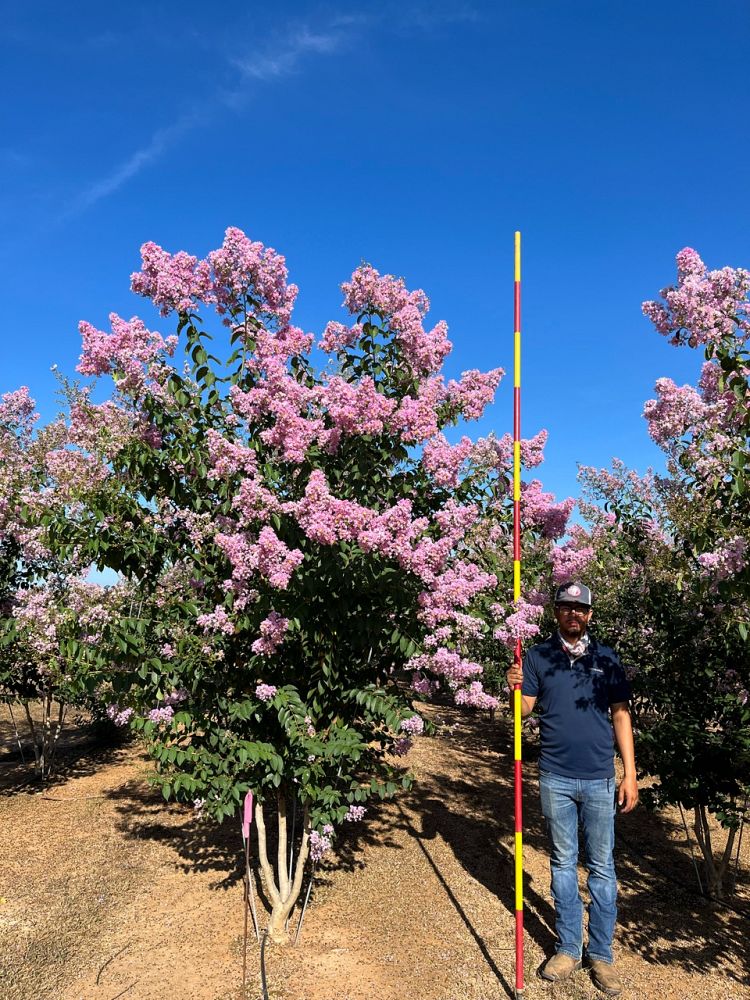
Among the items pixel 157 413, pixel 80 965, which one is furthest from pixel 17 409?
pixel 80 965

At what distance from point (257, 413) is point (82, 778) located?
7.50m

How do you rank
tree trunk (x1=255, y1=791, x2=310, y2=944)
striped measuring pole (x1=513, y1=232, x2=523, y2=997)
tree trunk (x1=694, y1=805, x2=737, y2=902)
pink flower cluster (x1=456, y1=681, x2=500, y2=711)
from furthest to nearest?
tree trunk (x1=694, y1=805, x2=737, y2=902)
tree trunk (x1=255, y1=791, x2=310, y2=944)
pink flower cluster (x1=456, y1=681, x2=500, y2=711)
striped measuring pole (x1=513, y1=232, x2=523, y2=997)

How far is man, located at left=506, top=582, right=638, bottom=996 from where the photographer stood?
3.75m

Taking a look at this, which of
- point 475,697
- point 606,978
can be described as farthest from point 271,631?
point 606,978

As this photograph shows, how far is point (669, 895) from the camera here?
5133 mm

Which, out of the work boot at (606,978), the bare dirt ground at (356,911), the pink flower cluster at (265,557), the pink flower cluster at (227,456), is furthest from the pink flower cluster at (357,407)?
the work boot at (606,978)

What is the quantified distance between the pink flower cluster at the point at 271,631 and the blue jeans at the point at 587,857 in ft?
5.41

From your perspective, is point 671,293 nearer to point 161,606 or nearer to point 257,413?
point 257,413

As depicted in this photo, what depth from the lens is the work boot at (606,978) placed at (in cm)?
364

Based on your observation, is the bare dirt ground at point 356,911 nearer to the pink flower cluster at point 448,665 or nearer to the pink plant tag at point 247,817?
the pink plant tag at point 247,817

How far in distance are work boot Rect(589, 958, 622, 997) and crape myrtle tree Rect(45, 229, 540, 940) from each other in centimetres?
140

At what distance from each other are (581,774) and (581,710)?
345 millimetres

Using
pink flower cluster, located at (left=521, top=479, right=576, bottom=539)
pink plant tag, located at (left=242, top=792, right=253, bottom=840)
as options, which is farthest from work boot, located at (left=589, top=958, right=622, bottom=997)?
pink flower cluster, located at (left=521, top=479, right=576, bottom=539)

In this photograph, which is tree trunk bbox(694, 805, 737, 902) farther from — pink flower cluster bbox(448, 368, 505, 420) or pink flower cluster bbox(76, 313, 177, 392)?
pink flower cluster bbox(76, 313, 177, 392)
